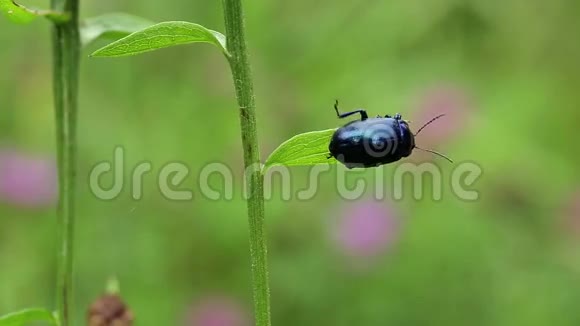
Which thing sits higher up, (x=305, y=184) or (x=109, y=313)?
(x=305, y=184)

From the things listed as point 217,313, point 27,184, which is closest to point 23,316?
point 217,313

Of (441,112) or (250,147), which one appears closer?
(250,147)

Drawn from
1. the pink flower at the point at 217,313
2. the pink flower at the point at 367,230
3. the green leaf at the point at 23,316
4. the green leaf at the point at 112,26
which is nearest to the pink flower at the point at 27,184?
the pink flower at the point at 217,313

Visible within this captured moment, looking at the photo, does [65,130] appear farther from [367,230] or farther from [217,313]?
[367,230]

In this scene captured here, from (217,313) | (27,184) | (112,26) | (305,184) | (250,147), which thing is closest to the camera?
(250,147)

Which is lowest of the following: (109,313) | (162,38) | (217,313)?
(217,313)

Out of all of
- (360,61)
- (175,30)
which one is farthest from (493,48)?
(175,30)

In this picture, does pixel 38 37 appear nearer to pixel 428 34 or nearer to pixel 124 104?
pixel 124 104

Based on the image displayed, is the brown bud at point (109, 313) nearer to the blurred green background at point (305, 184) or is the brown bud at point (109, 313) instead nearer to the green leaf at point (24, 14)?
the green leaf at point (24, 14)

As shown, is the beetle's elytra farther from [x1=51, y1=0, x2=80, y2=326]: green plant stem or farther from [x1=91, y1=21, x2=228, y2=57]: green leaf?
[x1=51, y1=0, x2=80, y2=326]: green plant stem
